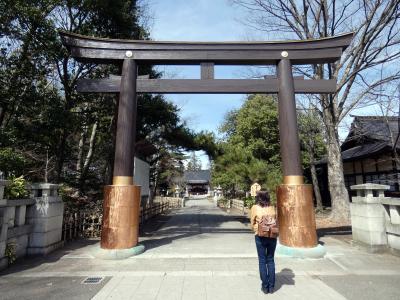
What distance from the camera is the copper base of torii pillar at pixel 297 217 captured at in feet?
24.6

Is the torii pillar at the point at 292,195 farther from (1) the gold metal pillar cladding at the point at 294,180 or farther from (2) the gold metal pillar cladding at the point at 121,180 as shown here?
(2) the gold metal pillar cladding at the point at 121,180

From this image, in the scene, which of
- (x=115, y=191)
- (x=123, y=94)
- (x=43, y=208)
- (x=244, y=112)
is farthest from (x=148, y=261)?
(x=244, y=112)

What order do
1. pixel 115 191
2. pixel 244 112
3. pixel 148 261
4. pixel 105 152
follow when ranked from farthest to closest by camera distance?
pixel 244 112, pixel 105 152, pixel 115 191, pixel 148 261

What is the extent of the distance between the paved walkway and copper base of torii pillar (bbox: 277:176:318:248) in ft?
1.62

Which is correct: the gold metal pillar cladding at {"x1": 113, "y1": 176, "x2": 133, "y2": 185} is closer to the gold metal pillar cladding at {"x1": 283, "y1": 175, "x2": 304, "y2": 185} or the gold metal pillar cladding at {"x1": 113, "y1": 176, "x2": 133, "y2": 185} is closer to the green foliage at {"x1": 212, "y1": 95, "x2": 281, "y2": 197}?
the gold metal pillar cladding at {"x1": 283, "y1": 175, "x2": 304, "y2": 185}

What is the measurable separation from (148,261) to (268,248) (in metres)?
3.27

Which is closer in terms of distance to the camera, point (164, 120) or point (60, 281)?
point (60, 281)

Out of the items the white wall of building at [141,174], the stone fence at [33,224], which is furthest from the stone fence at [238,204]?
the stone fence at [33,224]

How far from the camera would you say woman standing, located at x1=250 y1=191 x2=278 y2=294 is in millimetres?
4949

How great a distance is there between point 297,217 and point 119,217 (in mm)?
4443

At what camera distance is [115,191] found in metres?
7.75

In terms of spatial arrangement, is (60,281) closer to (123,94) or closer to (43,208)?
(43,208)

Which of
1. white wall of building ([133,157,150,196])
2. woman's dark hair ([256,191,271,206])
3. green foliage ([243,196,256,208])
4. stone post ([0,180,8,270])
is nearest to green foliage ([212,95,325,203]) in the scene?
green foliage ([243,196,256,208])

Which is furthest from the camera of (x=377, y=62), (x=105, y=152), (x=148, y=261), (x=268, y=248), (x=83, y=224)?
(x=105, y=152)
